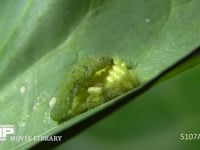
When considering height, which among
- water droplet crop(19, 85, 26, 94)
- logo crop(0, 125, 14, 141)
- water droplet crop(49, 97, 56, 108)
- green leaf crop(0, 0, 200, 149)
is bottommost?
logo crop(0, 125, 14, 141)

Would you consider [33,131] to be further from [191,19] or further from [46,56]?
[191,19]

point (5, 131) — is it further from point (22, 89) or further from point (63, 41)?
point (63, 41)

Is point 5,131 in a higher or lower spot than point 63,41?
lower

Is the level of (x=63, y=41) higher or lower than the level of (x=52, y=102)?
higher

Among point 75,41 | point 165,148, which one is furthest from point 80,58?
point 165,148

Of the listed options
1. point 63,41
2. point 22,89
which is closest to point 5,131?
point 22,89
